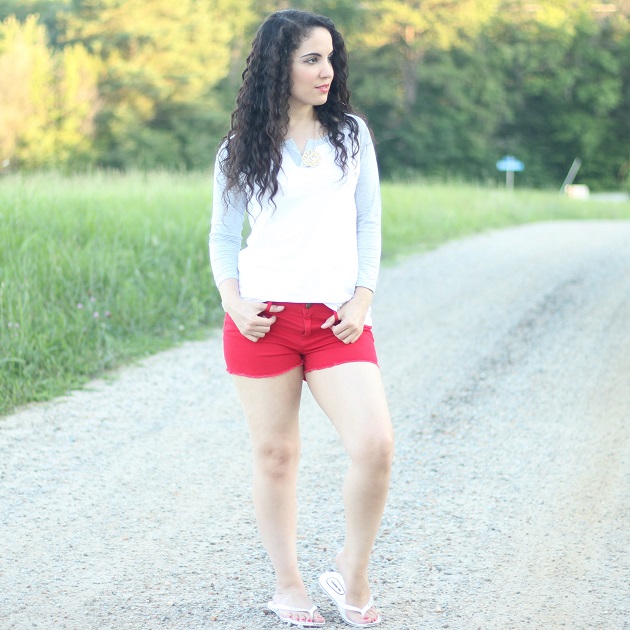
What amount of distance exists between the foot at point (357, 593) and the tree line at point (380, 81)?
2452 centimetres

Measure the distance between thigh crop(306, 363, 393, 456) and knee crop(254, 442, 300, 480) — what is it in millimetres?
193

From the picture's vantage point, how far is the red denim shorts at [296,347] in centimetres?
264

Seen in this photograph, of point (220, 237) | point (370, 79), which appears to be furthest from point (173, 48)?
point (220, 237)

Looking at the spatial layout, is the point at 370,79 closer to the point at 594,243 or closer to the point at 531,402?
the point at 594,243

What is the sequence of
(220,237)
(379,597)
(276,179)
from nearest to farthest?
(276,179), (220,237), (379,597)

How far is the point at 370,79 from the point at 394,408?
137 feet

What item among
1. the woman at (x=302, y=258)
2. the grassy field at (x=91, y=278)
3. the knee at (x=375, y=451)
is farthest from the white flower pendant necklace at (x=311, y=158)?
the grassy field at (x=91, y=278)

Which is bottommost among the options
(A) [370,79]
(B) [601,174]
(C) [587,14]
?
(B) [601,174]

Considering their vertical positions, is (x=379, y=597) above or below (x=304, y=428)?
above

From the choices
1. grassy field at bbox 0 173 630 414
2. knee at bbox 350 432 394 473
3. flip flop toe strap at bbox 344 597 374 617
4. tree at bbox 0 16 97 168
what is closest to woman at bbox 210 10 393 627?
knee at bbox 350 432 394 473

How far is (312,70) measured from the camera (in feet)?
8.77

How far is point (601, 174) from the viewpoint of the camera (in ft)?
174

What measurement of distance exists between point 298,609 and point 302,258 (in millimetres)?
1036

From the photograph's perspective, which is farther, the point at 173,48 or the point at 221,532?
the point at 173,48
